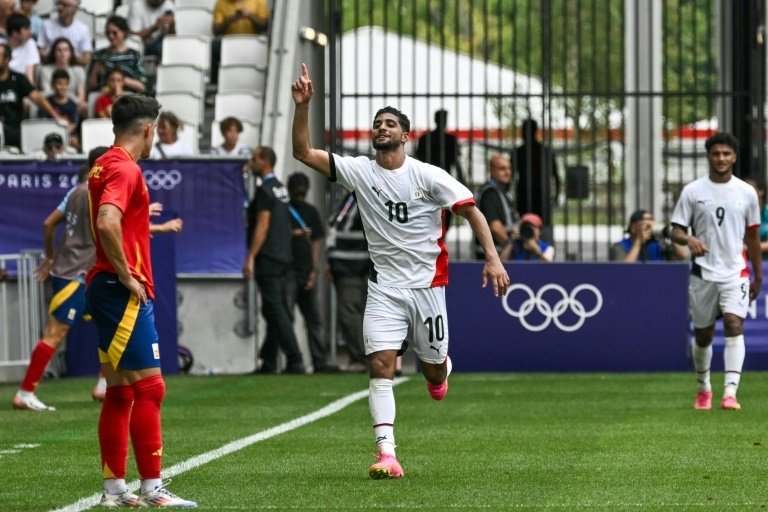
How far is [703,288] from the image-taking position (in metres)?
13.7

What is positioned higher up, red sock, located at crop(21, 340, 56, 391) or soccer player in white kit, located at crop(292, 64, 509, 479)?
soccer player in white kit, located at crop(292, 64, 509, 479)

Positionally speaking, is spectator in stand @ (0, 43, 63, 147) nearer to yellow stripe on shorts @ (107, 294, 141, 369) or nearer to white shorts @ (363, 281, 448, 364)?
white shorts @ (363, 281, 448, 364)

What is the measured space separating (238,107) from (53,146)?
10.8ft

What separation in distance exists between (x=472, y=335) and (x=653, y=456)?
7.75 metres

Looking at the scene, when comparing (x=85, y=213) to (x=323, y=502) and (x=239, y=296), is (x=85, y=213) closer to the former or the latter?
(x=239, y=296)

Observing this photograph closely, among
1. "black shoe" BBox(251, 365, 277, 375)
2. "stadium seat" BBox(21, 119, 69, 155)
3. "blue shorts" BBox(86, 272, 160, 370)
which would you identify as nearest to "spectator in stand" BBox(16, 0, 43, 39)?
"stadium seat" BBox(21, 119, 69, 155)

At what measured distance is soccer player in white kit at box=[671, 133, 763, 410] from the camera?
44.8 ft

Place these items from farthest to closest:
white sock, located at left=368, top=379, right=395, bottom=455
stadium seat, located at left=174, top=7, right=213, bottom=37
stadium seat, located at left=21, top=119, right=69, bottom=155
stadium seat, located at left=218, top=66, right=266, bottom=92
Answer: stadium seat, located at left=174, top=7, right=213, bottom=37, stadium seat, located at left=218, top=66, right=266, bottom=92, stadium seat, located at left=21, top=119, right=69, bottom=155, white sock, located at left=368, top=379, right=395, bottom=455

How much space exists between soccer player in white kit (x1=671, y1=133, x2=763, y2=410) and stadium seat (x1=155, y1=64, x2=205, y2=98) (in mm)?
9389

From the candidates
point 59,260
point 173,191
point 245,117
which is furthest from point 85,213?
point 245,117

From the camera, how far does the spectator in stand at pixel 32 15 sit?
73.9 ft

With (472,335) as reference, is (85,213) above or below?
above

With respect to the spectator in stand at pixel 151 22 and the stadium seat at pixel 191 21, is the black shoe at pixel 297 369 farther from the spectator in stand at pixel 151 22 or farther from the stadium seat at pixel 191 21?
the stadium seat at pixel 191 21

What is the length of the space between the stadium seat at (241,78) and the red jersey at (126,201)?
45.5 feet
